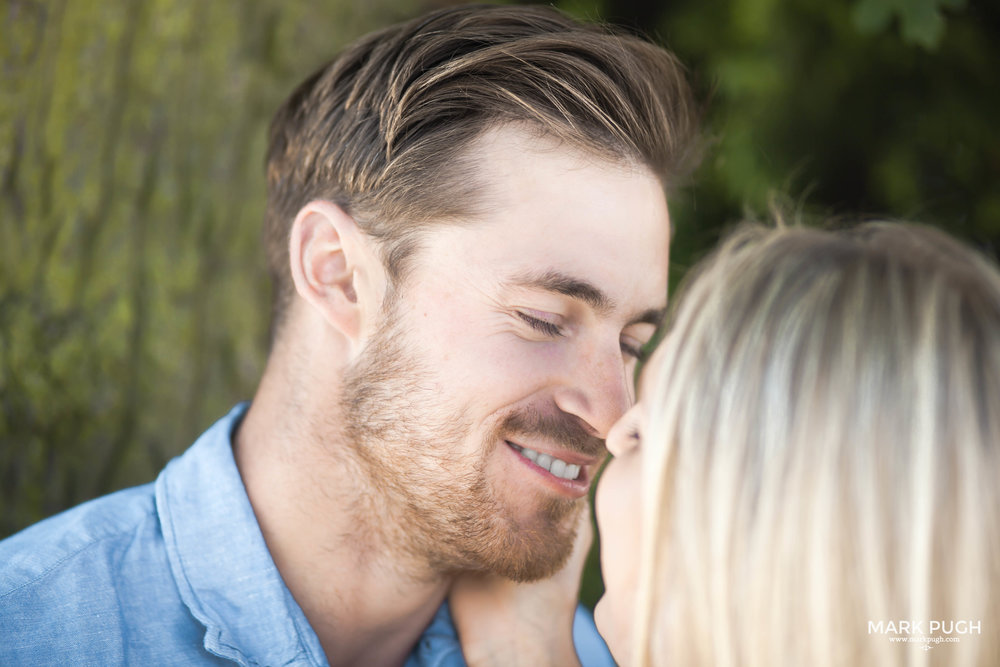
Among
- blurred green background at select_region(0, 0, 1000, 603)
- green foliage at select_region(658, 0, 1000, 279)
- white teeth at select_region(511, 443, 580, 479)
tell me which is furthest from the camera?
green foliage at select_region(658, 0, 1000, 279)

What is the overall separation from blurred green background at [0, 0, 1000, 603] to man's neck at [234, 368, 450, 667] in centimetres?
66

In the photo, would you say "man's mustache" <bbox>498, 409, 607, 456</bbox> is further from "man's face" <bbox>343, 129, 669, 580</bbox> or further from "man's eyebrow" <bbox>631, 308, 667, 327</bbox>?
"man's eyebrow" <bbox>631, 308, 667, 327</bbox>

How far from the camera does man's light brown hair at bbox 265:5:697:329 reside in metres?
2.28

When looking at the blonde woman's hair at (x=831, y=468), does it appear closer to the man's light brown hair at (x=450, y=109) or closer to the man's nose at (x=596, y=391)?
the man's nose at (x=596, y=391)

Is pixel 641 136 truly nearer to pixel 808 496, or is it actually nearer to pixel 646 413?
pixel 646 413

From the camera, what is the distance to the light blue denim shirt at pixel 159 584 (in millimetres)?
1879

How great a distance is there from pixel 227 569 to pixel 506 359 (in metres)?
0.89

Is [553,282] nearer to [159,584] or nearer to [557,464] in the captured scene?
[557,464]

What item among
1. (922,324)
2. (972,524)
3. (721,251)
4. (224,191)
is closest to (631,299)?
(721,251)

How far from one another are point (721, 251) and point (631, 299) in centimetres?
44

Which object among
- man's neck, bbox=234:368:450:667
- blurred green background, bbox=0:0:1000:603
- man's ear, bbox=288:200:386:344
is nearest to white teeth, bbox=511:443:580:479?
man's neck, bbox=234:368:450:667

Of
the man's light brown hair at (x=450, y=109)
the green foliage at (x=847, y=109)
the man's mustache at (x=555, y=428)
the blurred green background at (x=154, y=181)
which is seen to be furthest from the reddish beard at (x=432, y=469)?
the green foliage at (x=847, y=109)

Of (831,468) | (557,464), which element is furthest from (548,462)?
(831,468)

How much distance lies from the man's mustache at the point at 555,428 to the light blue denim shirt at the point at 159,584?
714mm
